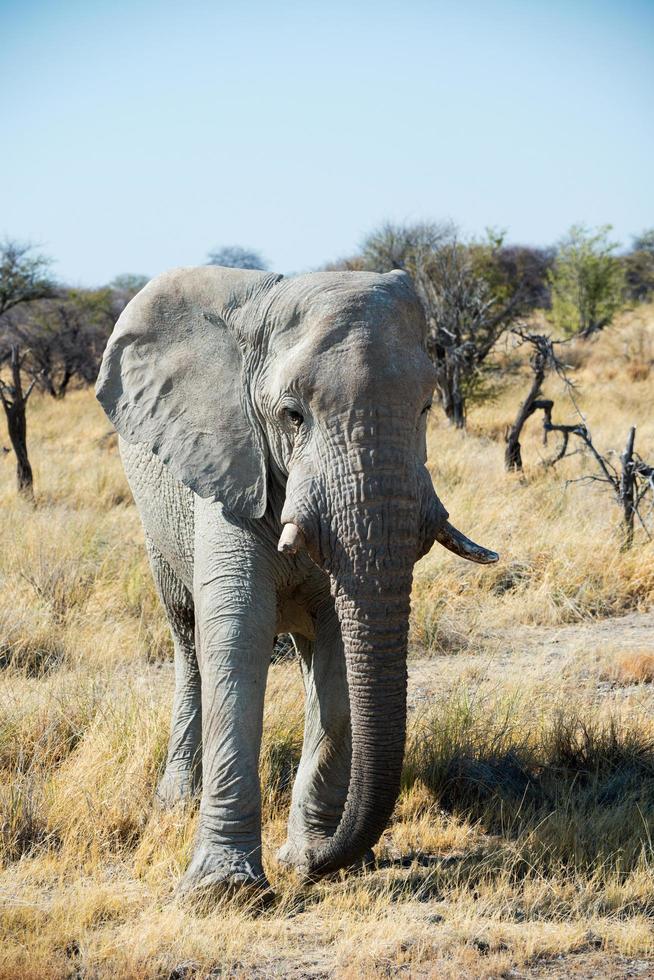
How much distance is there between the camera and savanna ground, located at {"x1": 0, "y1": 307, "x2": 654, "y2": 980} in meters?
3.35

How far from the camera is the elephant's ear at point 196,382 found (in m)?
3.59

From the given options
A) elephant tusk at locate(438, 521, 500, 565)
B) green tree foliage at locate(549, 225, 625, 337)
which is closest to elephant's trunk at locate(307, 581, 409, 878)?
elephant tusk at locate(438, 521, 500, 565)

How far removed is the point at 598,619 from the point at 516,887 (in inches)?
145

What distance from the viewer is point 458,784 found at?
462cm

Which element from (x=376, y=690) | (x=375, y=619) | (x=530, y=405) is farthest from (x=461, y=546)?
(x=530, y=405)

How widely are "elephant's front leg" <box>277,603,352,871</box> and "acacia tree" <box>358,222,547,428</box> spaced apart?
22.5 feet

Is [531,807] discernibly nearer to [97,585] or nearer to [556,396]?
[97,585]

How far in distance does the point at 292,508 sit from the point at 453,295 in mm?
14481

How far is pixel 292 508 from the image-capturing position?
3.20m

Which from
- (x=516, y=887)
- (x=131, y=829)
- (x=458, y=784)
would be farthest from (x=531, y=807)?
(x=131, y=829)

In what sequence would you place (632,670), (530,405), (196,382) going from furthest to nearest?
(530,405)
(632,670)
(196,382)

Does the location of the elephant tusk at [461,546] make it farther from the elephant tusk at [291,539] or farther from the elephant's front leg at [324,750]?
the elephant's front leg at [324,750]

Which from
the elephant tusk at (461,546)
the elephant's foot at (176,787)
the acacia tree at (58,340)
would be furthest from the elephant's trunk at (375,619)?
the acacia tree at (58,340)

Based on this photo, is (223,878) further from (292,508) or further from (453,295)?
(453,295)
